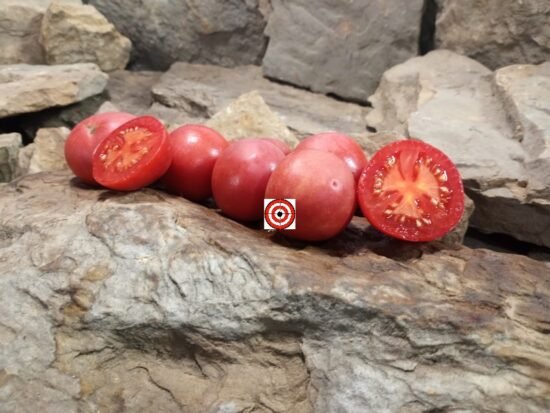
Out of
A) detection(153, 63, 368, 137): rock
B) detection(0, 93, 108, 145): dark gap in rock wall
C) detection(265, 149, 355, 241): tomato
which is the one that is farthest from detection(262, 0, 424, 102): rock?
detection(265, 149, 355, 241): tomato

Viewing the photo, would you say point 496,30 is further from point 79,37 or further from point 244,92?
point 79,37

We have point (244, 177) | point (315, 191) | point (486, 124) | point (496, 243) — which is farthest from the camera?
point (486, 124)

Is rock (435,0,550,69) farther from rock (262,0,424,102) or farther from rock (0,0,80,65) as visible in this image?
rock (0,0,80,65)

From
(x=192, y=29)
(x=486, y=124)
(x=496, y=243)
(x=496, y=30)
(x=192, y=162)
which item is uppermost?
(x=496, y=30)

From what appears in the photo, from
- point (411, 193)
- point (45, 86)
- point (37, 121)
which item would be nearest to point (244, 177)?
point (411, 193)

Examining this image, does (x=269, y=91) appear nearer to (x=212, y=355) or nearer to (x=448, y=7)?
(x=448, y=7)

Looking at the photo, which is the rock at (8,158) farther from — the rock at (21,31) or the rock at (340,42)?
the rock at (340,42)

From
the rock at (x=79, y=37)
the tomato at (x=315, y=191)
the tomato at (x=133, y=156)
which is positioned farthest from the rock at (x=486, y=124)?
the rock at (x=79, y=37)
